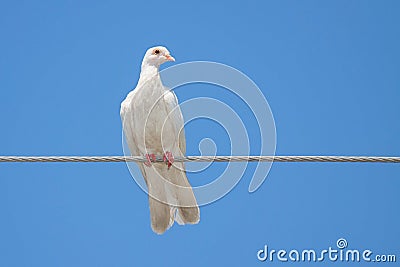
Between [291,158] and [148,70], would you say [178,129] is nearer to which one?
[148,70]

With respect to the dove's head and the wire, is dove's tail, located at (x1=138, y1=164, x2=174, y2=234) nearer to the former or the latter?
the dove's head

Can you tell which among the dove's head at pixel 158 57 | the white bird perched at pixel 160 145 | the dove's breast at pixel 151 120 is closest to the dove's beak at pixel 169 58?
the dove's head at pixel 158 57

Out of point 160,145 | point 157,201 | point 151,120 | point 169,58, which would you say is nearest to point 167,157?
point 160,145

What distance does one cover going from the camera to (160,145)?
30.5 ft

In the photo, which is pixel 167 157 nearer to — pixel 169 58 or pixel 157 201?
pixel 157 201

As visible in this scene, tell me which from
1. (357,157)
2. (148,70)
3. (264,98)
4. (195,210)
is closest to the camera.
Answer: (357,157)

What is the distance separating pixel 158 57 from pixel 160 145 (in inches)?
49.3

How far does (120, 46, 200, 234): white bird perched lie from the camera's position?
30.0 feet

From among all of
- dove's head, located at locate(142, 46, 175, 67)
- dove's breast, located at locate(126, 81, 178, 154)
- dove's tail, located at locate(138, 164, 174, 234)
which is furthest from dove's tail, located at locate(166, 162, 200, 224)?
dove's head, located at locate(142, 46, 175, 67)

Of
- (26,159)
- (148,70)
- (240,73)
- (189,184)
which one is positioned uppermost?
(148,70)

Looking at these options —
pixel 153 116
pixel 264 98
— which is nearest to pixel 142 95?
pixel 153 116

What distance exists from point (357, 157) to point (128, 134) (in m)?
3.53

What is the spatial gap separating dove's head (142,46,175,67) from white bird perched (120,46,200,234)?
1.52 feet

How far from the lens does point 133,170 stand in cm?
939
